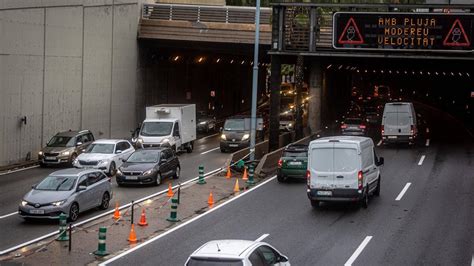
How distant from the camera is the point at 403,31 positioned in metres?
36.0

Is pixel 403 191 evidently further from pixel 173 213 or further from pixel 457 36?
pixel 457 36

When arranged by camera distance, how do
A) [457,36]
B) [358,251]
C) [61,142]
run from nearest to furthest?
[358,251] < [457,36] < [61,142]

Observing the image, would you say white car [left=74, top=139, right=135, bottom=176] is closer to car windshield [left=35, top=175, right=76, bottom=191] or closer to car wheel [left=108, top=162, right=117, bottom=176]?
car wheel [left=108, top=162, right=117, bottom=176]

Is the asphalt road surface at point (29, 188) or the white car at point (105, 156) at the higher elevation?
Result: the white car at point (105, 156)

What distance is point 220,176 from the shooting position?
107 feet

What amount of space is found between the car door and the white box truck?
14619 millimetres

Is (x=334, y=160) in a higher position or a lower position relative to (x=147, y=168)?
higher

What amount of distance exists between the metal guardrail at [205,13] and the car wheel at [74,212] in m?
28.5

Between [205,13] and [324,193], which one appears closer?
[324,193]

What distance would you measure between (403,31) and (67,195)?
2008 centimetres

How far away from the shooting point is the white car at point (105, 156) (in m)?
32.9

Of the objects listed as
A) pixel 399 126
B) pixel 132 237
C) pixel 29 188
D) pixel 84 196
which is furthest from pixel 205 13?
pixel 132 237

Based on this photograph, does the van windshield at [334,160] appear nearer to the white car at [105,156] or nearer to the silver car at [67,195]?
the silver car at [67,195]

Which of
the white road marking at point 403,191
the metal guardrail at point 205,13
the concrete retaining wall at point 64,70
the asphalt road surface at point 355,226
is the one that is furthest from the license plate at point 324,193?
the metal guardrail at point 205,13
